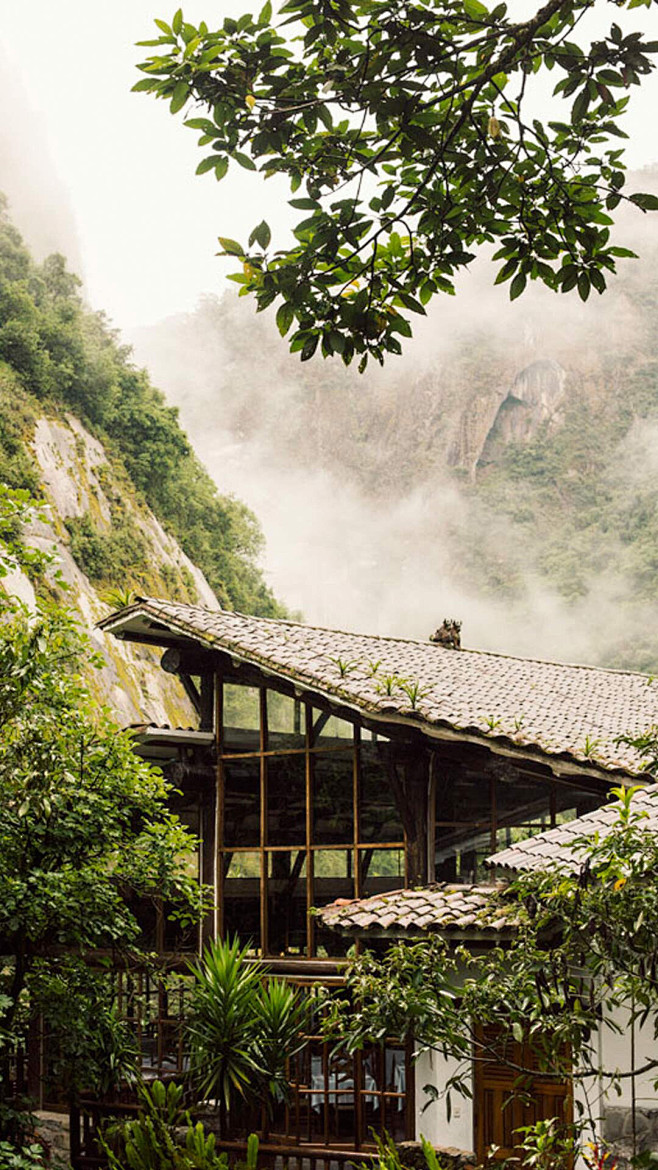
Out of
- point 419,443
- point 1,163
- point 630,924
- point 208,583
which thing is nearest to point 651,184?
point 419,443

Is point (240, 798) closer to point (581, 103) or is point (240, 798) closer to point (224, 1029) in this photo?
point (224, 1029)

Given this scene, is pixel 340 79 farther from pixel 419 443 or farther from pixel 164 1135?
pixel 419 443

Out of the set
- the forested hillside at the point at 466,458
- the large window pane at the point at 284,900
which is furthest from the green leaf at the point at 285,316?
the forested hillside at the point at 466,458

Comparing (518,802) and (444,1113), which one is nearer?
(444,1113)

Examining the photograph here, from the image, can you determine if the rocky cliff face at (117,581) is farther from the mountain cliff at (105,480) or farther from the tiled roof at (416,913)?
the tiled roof at (416,913)

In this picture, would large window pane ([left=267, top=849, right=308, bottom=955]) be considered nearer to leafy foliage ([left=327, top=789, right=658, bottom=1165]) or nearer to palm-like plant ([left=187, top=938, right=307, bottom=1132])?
palm-like plant ([left=187, top=938, right=307, bottom=1132])

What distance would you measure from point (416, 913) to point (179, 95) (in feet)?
22.0

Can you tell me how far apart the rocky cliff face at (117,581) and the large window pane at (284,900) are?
10396 millimetres

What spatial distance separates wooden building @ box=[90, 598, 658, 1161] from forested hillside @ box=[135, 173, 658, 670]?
41377mm

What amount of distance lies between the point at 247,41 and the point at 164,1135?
6858 millimetres

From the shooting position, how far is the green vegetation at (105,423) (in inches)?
1132

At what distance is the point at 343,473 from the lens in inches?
2451

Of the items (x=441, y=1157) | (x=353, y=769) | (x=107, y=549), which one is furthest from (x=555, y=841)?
(x=107, y=549)

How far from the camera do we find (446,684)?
11.7 meters
